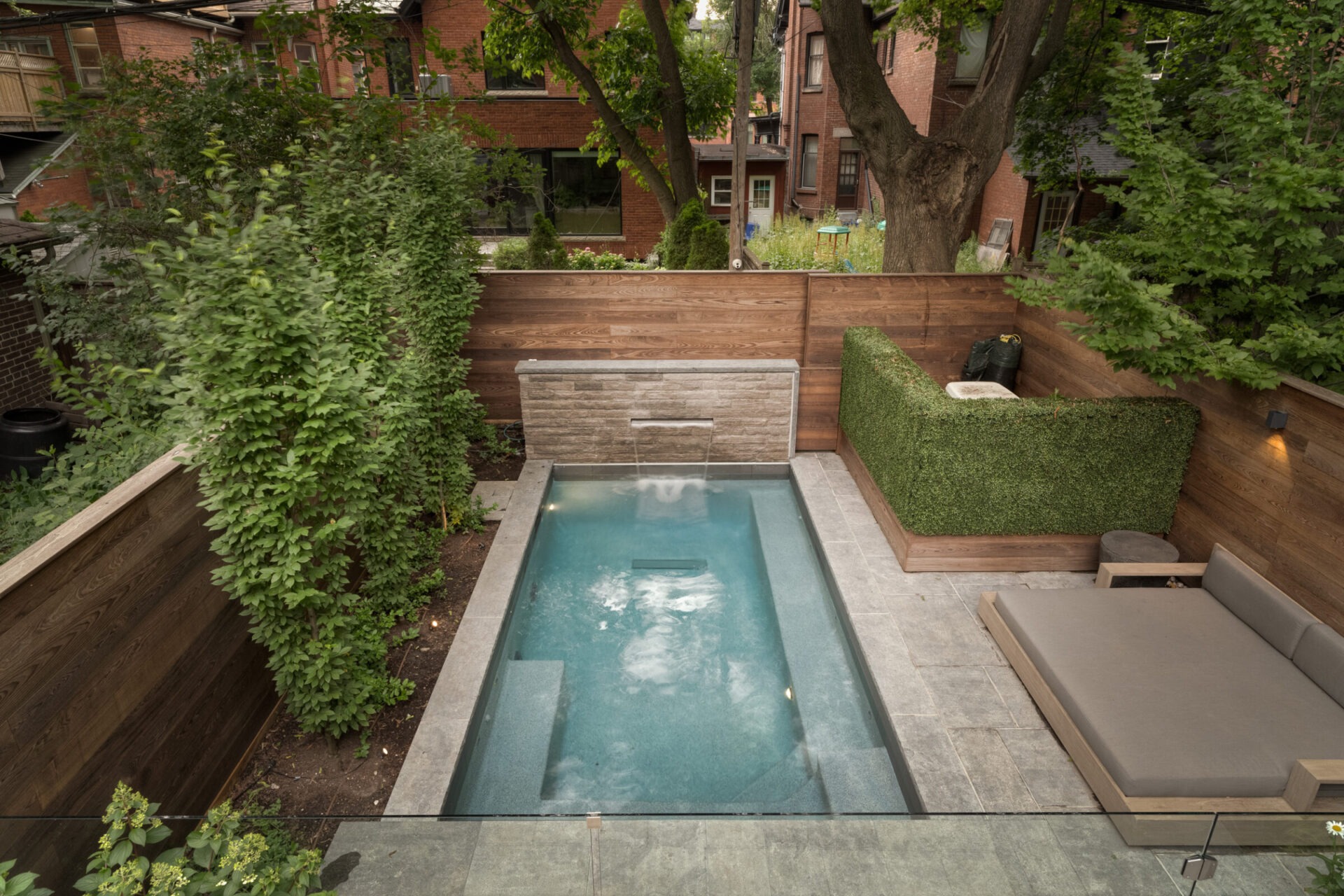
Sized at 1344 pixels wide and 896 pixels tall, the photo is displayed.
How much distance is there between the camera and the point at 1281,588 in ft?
14.6

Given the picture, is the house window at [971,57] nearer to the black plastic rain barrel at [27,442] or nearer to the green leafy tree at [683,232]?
the green leafy tree at [683,232]

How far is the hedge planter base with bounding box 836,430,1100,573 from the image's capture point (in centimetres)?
571

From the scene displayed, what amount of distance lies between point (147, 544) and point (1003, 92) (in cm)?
822

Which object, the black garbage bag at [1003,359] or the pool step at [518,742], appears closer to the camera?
the pool step at [518,742]

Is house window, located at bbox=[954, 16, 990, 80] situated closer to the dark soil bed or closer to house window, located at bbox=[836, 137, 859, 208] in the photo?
house window, located at bbox=[836, 137, 859, 208]

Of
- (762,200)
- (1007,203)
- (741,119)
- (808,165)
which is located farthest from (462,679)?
(808,165)

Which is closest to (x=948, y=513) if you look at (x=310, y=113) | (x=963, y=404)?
(x=963, y=404)

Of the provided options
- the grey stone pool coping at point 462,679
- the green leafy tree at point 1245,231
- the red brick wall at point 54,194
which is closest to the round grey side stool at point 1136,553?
the green leafy tree at point 1245,231

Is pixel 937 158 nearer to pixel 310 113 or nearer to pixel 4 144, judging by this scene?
pixel 310 113

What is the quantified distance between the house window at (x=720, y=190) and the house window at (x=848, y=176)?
11.3 ft

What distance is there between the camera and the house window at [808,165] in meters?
24.6

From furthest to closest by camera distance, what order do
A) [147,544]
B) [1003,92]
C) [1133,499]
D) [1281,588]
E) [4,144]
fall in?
1. [4,144]
2. [1003,92]
3. [1133,499]
4. [1281,588]
5. [147,544]

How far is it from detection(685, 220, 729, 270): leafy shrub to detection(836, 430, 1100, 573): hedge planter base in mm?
6665

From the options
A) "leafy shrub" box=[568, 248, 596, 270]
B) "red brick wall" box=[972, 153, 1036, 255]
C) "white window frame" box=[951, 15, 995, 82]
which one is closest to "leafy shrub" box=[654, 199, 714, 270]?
"leafy shrub" box=[568, 248, 596, 270]
